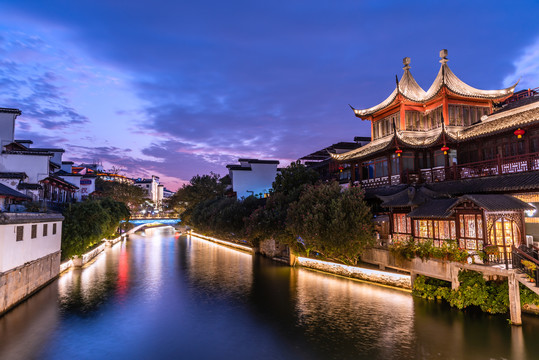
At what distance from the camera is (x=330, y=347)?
51.2ft

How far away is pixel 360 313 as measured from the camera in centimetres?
1984

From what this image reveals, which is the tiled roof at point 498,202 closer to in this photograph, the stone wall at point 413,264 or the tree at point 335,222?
the stone wall at point 413,264

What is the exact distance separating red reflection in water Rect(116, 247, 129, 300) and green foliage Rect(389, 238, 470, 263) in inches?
731

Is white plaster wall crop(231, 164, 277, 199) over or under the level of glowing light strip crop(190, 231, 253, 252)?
over

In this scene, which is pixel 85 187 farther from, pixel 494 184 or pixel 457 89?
pixel 494 184

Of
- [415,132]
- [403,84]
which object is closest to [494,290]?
[415,132]

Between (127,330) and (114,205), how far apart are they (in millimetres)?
39824

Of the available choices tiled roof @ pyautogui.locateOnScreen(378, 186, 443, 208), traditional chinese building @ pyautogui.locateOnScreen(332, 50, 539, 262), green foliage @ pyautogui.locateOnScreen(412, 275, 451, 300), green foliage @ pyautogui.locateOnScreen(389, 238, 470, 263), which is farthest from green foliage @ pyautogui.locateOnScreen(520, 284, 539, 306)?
tiled roof @ pyautogui.locateOnScreen(378, 186, 443, 208)

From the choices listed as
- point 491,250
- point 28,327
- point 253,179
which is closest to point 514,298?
point 491,250

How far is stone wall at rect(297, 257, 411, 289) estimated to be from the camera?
79.8 ft

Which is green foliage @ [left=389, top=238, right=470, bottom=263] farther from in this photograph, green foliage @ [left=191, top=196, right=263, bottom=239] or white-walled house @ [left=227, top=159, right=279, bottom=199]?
white-walled house @ [left=227, top=159, right=279, bottom=199]

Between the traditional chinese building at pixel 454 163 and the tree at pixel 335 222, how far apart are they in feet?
7.09

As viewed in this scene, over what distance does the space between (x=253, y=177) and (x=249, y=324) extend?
5383 cm

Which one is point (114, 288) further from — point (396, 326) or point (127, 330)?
point (396, 326)
